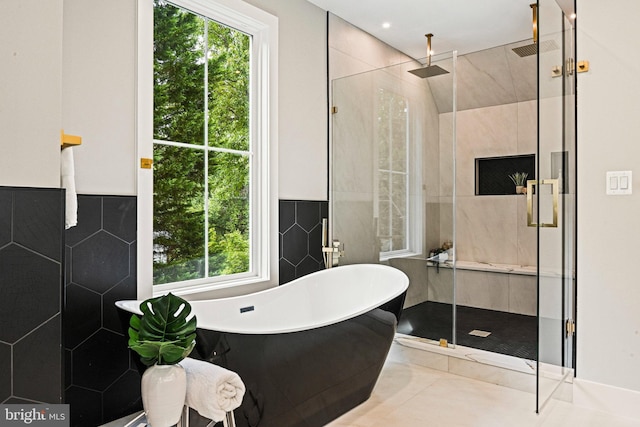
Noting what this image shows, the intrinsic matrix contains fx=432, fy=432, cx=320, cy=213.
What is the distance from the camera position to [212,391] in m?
1.49

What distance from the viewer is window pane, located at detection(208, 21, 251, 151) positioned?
2.81 m

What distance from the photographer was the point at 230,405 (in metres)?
1.51

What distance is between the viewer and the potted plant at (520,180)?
4.47m

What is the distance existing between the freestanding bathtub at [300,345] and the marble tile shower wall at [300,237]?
0.26 meters

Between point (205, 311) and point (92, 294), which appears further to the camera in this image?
point (205, 311)

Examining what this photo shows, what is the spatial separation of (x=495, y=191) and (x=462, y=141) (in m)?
0.67

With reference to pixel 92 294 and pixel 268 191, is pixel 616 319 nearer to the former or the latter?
pixel 268 191

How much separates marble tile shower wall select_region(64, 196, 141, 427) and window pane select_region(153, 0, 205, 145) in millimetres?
593

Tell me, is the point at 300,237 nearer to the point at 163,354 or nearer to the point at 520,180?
the point at 163,354

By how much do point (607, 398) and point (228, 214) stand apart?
2514 mm

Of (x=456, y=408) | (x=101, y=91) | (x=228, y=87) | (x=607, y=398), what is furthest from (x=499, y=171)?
(x=101, y=91)

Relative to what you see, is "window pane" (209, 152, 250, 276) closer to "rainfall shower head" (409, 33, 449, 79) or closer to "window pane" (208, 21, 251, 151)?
"window pane" (208, 21, 251, 151)

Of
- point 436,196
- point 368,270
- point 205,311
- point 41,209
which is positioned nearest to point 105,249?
point 205,311

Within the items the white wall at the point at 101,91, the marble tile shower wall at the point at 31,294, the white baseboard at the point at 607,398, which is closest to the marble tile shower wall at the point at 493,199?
the white baseboard at the point at 607,398
